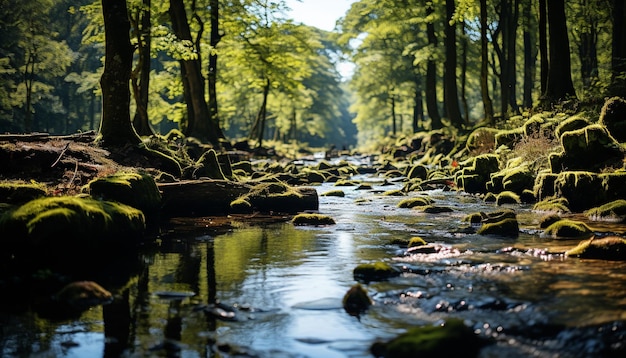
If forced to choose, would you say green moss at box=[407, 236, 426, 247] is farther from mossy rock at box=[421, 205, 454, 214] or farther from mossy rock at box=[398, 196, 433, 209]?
mossy rock at box=[398, 196, 433, 209]

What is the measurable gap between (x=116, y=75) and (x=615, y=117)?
465 inches

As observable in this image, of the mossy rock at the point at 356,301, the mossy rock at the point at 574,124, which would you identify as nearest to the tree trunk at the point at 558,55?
the mossy rock at the point at 574,124

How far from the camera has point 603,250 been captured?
23.4 ft

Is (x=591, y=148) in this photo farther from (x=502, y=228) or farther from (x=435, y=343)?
(x=435, y=343)

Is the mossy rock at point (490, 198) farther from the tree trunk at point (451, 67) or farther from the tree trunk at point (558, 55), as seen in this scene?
the tree trunk at point (451, 67)

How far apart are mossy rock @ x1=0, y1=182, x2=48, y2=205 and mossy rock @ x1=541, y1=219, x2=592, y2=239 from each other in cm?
771

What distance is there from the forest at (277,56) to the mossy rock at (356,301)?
9.72 meters

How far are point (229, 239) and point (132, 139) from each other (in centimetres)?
583

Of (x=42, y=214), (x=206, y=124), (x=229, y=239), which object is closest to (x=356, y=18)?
(x=206, y=124)

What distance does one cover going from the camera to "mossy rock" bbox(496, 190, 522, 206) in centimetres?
1388

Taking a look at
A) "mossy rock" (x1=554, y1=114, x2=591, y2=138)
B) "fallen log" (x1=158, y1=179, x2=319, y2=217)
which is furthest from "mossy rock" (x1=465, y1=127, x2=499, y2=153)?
"fallen log" (x1=158, y1=179, x2=319, y2=217)

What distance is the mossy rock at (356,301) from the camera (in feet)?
18.4

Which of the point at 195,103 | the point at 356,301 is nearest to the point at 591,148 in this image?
the point at 356,301

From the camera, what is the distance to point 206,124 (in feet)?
84.9
